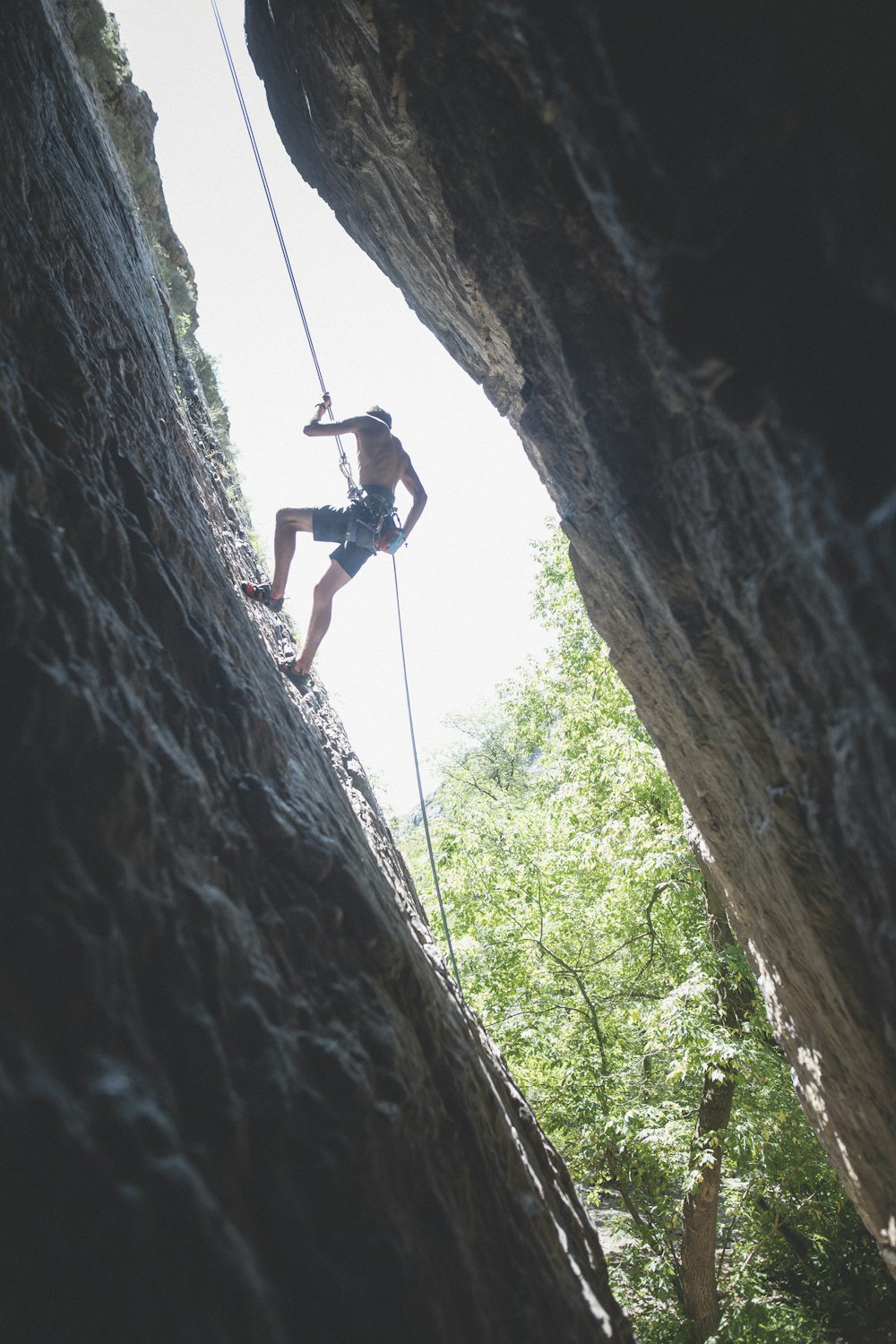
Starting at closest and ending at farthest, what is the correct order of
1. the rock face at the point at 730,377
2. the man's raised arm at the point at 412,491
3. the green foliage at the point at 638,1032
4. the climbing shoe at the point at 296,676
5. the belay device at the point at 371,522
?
the rock face at the point at 730,377 < the climbing shoe at the point at 296,676 < the belay device at the point at 371,522 < the man's raised arm at the point at 412,491 < the green foliage at the point at 638,1032

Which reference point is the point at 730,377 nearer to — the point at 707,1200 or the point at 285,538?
the point at 285,538

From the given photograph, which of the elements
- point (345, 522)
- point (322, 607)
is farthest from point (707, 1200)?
point (345, 522)

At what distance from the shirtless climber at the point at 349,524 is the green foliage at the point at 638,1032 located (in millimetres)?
5952

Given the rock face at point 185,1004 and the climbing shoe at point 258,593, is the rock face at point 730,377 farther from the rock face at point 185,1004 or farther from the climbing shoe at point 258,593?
the climbing shoe at point 258,593

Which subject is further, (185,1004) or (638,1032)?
(638,1032)

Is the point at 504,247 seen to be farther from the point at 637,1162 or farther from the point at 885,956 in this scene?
the point at 637,1162

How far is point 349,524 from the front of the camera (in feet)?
20.5

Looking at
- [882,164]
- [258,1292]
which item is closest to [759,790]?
[882,164]

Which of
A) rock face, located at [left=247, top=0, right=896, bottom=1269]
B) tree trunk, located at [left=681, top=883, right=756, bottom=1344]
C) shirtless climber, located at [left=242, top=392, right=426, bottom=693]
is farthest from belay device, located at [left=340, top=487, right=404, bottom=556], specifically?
tree trunk, located at [left=681, top=883, right=756, bottom=1344]

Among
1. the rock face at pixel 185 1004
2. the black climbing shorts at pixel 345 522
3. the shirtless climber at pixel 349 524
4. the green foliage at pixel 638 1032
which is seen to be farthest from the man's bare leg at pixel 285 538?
the green foliage at pixel 638 1032

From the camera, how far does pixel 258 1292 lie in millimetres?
1426

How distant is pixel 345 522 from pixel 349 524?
0.13ft

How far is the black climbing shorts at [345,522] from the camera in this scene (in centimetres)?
625

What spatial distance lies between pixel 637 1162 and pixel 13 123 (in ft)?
41.7
